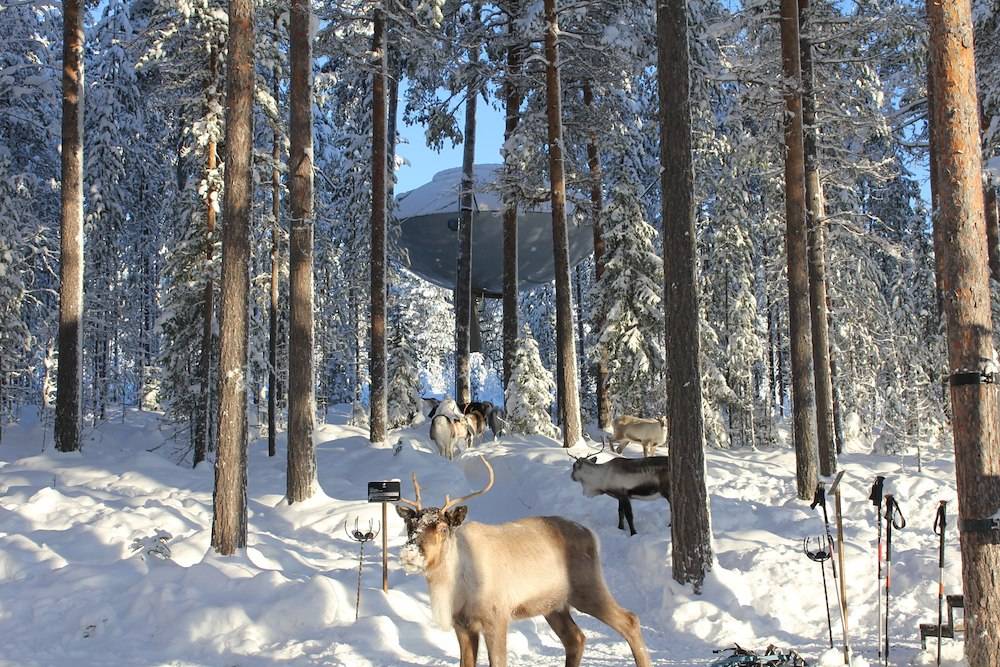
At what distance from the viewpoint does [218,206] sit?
63.8 feet

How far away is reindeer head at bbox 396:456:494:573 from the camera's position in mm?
5371

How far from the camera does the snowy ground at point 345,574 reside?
718 centimetres

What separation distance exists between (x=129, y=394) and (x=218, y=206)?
38.9 metres

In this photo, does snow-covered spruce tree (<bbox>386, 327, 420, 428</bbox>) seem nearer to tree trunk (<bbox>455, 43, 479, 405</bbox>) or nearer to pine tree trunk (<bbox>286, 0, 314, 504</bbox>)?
tree trunk (<bbox>455, 43, 479, 405</bbox>)

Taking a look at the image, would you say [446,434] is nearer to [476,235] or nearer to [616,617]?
[476,235]

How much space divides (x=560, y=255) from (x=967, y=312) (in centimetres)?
1091

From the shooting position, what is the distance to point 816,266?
1623 centimetres

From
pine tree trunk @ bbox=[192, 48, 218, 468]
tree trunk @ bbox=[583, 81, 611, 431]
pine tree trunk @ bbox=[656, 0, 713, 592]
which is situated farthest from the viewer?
tree trunk @ bbox=[583, 81, 611, 431]

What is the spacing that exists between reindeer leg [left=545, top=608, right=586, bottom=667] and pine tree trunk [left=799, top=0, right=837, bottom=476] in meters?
10.8

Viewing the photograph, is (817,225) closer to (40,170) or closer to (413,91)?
(413,91)

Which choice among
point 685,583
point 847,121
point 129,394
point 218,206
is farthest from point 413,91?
point 129,394

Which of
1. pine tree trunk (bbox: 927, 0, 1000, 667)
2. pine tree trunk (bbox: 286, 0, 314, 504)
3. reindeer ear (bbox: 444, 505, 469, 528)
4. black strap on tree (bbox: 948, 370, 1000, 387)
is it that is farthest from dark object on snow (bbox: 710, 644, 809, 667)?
pine tree trunk (bbox: 286, 0, 314, 504)

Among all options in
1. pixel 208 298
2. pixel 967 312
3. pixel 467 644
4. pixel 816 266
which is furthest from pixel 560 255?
pixel 467 644

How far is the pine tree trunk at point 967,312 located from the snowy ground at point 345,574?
32.6 inches
